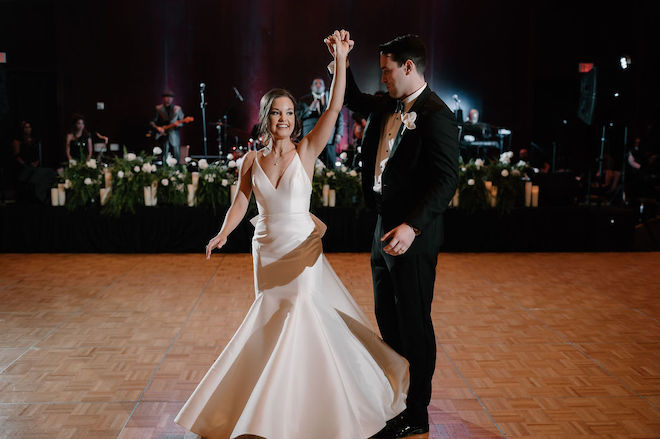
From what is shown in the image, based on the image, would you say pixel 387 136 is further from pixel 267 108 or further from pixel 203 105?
pixel 203 105

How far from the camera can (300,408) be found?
2.27 metres

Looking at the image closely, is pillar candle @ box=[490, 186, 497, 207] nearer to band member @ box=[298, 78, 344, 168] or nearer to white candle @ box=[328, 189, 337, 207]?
white candle @ box=[328, 189, 337, 207]

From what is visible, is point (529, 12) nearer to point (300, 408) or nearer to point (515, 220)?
point (515, 220)

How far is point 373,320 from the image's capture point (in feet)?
13.9

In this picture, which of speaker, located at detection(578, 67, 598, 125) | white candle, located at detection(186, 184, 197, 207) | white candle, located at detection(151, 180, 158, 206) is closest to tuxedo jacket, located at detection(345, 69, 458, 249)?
white candle, located at detection(186, 184, 197, 207)

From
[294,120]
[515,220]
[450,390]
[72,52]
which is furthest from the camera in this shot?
[72,52]

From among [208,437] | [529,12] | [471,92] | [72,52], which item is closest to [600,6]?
[529,12]

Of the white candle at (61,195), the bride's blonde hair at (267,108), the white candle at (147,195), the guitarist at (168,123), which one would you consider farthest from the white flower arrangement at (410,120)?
the guitarist at (168,123)

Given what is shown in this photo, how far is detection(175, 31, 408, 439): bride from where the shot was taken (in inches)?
88.9

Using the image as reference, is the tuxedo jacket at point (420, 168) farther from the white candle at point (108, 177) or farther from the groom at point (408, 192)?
the white candle at point (108, 177)

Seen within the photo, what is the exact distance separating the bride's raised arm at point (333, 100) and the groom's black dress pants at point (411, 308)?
455 millimetres

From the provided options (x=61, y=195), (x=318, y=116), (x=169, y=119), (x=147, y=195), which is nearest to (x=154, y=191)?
(x=147, y=195)

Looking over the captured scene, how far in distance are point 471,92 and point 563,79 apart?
218 centimetres

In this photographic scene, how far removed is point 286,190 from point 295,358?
70 centimetres
